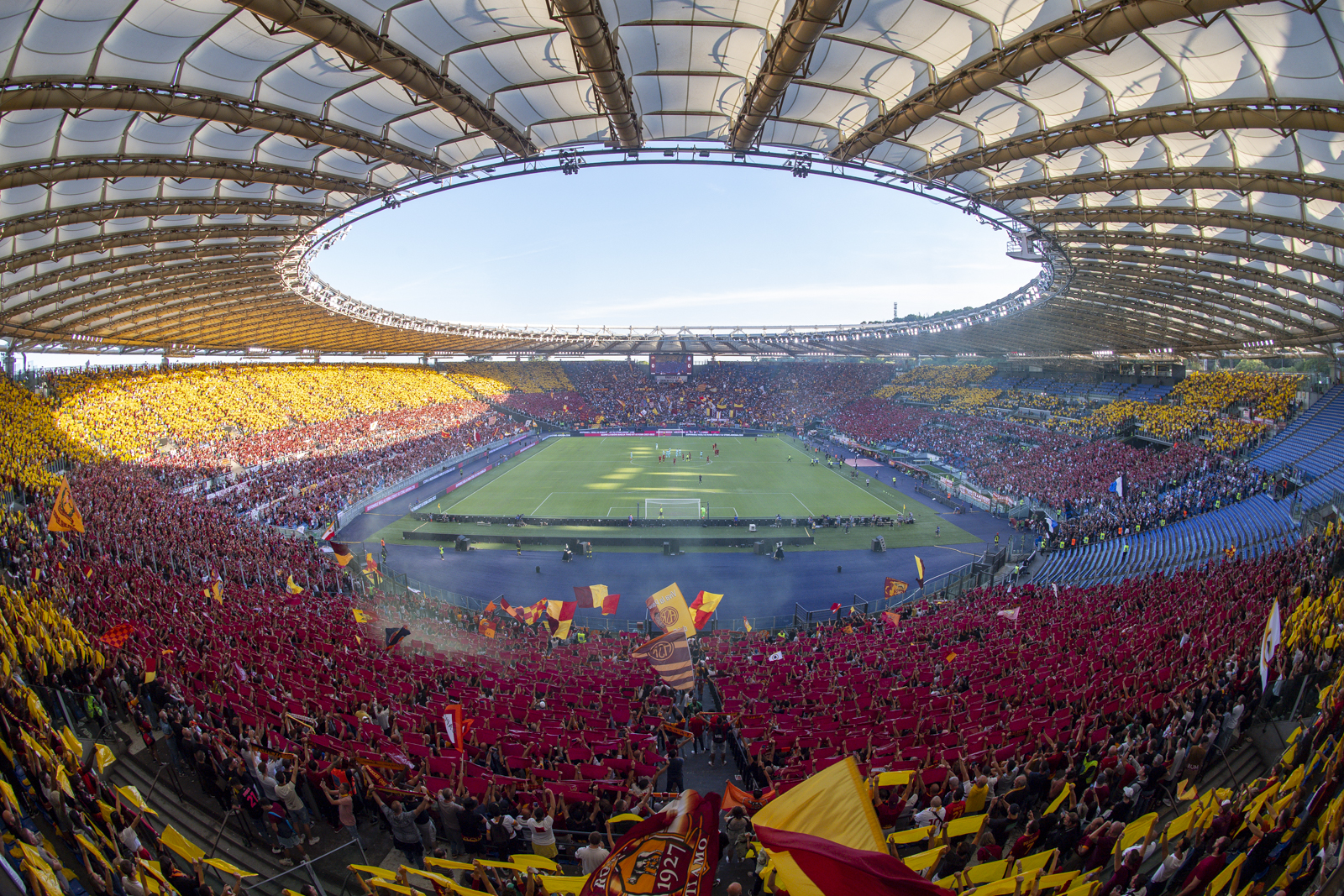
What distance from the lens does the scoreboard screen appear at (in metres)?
Answer: 78.2

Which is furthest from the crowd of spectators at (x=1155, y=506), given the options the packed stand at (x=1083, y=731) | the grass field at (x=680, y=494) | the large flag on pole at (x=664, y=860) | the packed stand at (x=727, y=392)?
the packed stand at (x=727, y=392)

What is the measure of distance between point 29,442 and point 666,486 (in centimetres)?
3452

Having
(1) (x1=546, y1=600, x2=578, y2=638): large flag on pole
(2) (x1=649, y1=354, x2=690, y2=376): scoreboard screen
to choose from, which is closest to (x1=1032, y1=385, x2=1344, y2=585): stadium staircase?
(1) (x1=546, y1=600, x2=578, y2=638): large flag on pole

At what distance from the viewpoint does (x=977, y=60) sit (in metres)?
12.0

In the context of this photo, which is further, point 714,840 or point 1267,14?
point 1267,14

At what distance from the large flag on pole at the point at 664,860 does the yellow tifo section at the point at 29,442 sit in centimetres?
3217

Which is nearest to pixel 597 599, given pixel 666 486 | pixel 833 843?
pixel 833 843

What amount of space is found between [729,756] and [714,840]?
7910mm

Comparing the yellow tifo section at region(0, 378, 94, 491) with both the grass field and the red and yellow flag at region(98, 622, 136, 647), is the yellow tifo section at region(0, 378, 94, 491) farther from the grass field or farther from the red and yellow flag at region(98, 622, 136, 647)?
the red and yellow flag at region(98, 622, 136, 647)

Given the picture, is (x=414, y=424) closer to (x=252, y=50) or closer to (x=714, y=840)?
(x=252, y=50)

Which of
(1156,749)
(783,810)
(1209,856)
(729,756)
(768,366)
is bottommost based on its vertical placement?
(729,756)

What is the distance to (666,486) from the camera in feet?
144

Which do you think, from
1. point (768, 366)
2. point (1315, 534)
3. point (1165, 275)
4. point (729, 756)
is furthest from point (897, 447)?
point (729, 756)

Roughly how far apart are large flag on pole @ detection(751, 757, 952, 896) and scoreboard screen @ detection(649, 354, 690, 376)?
74.2 m
